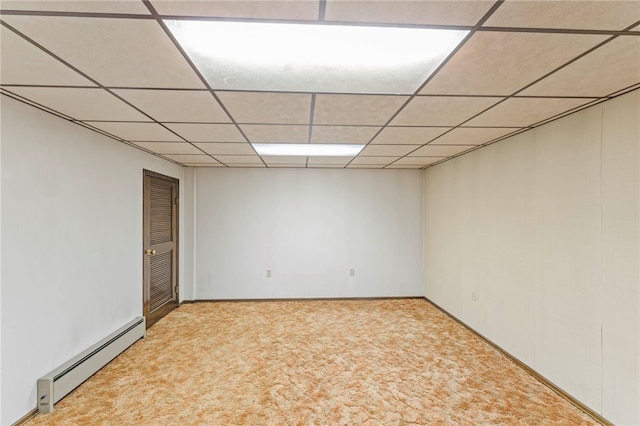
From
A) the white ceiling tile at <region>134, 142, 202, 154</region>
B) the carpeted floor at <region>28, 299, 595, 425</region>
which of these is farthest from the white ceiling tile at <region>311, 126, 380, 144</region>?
the carpeted floor at <region>28, 299, 595, 425</region>

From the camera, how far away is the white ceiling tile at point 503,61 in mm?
1427

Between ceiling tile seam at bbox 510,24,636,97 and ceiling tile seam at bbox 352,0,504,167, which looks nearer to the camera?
ceiling tile seam at bbox 352,0,504,167

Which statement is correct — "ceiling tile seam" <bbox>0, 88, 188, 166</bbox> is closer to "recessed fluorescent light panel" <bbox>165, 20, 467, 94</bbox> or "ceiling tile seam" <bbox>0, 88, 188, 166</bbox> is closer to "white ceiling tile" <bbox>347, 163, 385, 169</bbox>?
"recessed fluorescent light panel" <bbox>165, 20, 467, 94</bbox>

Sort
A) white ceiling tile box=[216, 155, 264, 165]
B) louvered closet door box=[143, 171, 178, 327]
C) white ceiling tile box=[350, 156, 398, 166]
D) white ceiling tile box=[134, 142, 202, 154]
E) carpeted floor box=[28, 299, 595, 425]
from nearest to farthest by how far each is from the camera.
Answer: carpeted floor box=[28, 299, 595, 425] → white ceiling tile box=[134, 142, 202, 154] → louvered closet door box=[143, 171, 178, 327] → white ceiling tile box=[216, 155, 264, 165] → white ceiling tile box=[350, 156, 398, 166]

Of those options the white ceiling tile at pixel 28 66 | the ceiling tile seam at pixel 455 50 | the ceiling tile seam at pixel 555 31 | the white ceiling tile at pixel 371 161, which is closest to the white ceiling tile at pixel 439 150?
the white ceiling tile at pixel 371 161

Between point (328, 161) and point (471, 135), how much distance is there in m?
2.14

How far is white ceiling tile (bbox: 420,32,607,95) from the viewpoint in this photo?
56.2 inches

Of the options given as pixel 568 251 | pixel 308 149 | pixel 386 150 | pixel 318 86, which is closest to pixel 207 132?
pixel 308 149

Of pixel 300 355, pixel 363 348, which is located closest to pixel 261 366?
pixel 300 355

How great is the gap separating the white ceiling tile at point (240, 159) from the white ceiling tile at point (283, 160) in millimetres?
136

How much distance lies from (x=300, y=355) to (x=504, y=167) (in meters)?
3.06

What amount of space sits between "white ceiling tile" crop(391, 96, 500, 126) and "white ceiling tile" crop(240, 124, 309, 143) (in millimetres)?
899

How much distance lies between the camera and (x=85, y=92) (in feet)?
6.77

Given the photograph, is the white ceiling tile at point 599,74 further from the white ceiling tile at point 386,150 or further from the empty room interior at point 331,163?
the white ceiling tile at point 386,150
